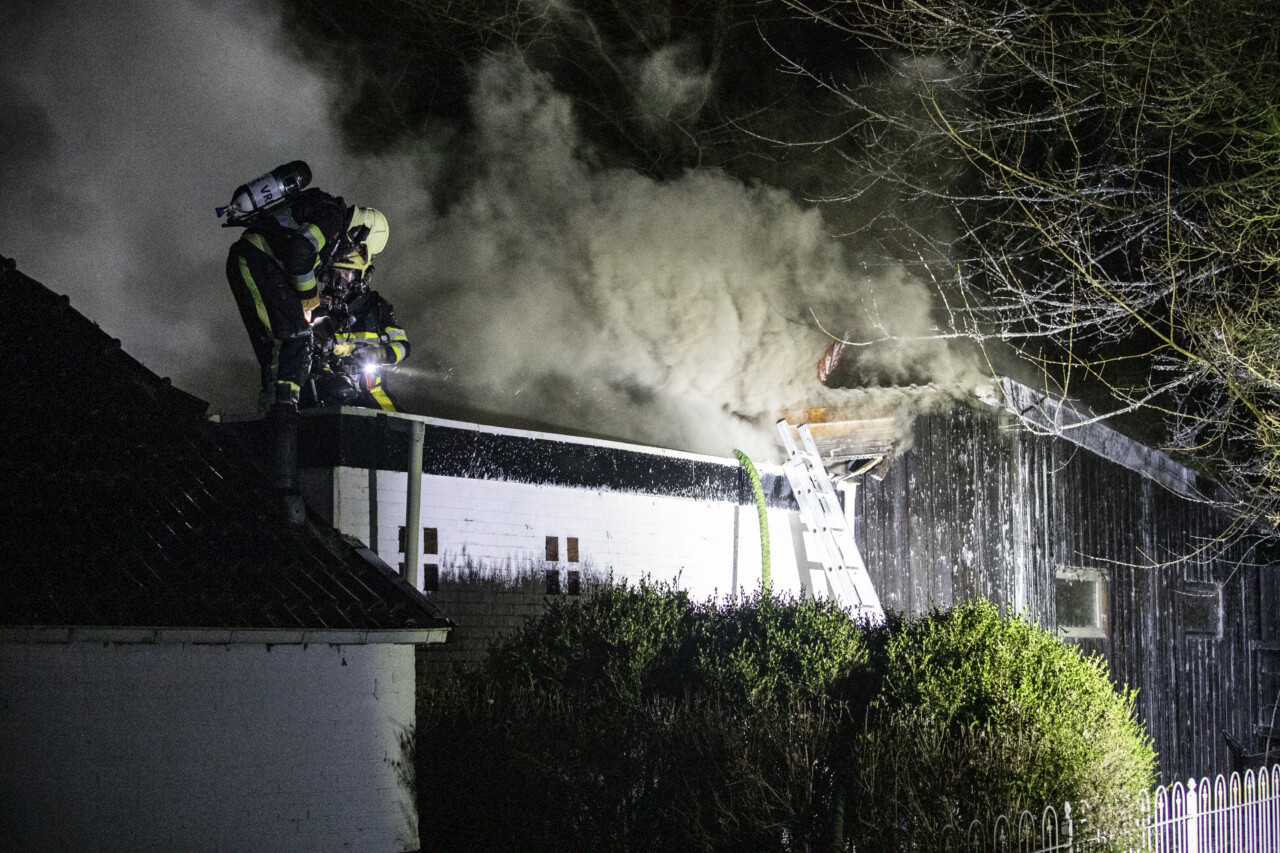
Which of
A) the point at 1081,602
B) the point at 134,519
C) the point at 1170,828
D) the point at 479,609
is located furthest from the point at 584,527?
the point at 1081,602

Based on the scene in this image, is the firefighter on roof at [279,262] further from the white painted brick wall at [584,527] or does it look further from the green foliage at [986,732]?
the green foliage at [986,732]

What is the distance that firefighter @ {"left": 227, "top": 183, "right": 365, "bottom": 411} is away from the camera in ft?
29.1

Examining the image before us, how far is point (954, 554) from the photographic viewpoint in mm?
13133

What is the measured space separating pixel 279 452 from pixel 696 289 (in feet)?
24.9

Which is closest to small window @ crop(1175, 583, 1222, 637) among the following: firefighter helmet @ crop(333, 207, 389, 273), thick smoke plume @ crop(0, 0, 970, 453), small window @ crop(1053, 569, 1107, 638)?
small window @ crop(1053, 569, 1107, 638)

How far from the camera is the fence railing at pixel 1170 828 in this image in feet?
20.2

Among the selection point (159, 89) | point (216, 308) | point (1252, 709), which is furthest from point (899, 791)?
point (1252, 709)

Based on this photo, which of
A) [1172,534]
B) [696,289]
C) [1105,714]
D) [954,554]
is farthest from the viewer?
[1172,534]

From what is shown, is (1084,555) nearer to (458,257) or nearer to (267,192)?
(458,257)

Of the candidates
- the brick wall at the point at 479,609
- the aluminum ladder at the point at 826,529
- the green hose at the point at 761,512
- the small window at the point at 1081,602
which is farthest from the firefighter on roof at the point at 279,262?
the small window at the point at 1081,602

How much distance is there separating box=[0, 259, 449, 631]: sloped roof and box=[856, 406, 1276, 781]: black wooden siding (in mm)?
6513

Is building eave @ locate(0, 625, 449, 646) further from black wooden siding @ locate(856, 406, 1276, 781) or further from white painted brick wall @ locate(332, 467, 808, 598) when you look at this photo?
black wooden siding @ locate(856, 406, 1276, 781)

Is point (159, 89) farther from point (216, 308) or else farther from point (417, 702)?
point (417, 702)

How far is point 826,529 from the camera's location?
11.4 meters
